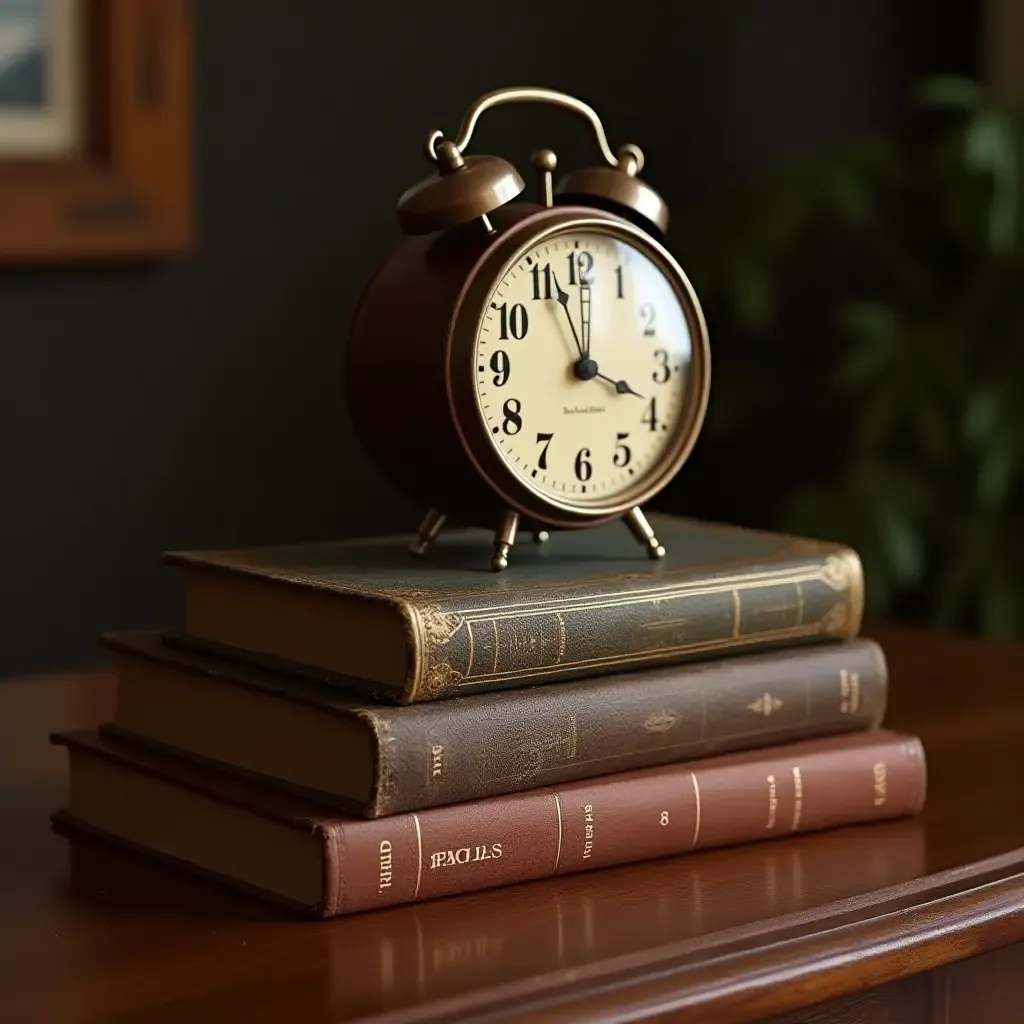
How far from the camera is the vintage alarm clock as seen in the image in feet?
2.96

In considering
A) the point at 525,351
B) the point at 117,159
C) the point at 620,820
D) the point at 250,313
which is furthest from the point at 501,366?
the point at 250,313

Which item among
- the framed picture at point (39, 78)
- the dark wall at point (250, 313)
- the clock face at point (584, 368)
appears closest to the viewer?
the clock face at point (584, 368)

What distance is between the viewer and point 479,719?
83 cm

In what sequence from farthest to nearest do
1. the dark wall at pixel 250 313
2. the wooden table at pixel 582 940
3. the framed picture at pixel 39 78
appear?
the dark wall at pixel 250 313 → the framed picture at pixel 39 78 → the wooden table at pixel 582 940

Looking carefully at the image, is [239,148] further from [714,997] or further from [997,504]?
[714,997]

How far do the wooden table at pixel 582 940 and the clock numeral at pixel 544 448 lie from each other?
212 mm

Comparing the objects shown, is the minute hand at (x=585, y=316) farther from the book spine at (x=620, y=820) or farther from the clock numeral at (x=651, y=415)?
the book spine at (x=620, y=820)

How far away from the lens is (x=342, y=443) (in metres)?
2.14

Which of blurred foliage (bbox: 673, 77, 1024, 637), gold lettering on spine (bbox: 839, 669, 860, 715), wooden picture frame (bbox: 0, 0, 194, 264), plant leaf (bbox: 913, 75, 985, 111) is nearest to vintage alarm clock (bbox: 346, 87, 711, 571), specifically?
gold lettering on spine (bbox: 839, 669, 860, 715)

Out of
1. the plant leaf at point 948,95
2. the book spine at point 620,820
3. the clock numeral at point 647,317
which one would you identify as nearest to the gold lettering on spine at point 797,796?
the book spine at point 620,820

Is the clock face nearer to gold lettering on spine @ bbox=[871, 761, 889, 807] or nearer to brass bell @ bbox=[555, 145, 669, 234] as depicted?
brass bell @ bbox=[555, 145, 669, 234]

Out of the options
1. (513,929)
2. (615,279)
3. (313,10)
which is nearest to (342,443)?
(313,10)

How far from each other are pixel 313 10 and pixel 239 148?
0.18 metres

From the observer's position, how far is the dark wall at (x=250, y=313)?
6.27 feet
